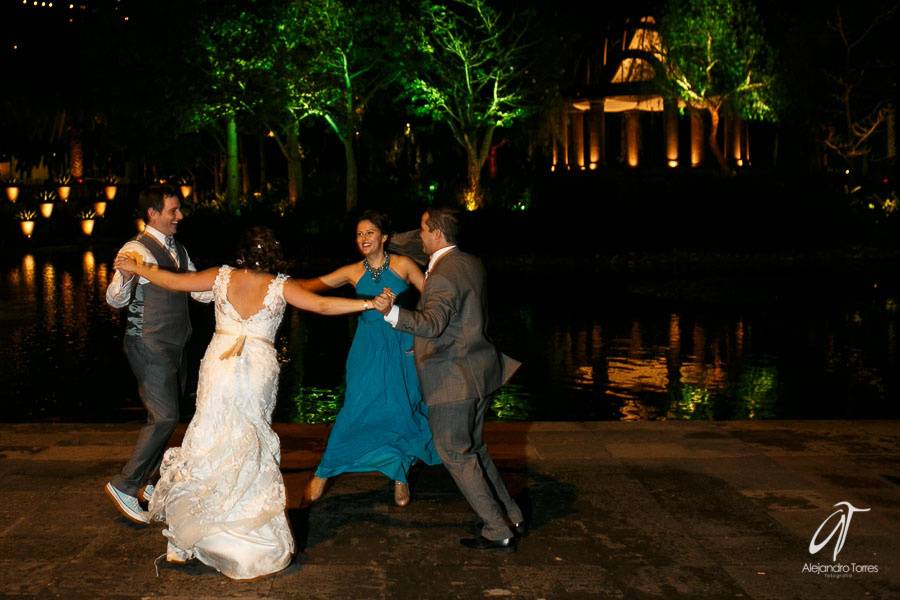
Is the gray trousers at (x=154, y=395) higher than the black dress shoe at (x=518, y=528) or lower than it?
higher

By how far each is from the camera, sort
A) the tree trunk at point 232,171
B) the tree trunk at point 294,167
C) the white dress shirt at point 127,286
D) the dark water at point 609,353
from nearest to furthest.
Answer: the white dress shirt at point 127,286
the dark water at point 609,353
the tree trunk at point 232,171
the tree trunk at point 294,167

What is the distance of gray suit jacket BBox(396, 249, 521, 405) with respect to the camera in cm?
628

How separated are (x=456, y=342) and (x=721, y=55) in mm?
34797

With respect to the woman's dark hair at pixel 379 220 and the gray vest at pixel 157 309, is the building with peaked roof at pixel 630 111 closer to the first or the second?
the woman's dark hair at pixel 379 220

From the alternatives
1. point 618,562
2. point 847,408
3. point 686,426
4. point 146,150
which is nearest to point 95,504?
point 618,562

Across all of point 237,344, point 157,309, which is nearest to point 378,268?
point 157,309

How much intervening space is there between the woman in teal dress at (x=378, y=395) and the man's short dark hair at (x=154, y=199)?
969mm

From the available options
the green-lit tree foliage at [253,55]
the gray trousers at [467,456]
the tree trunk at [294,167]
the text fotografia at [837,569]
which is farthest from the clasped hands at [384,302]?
the tree trunk at [294,167]

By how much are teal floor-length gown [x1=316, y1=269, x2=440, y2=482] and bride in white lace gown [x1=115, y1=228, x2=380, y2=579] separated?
37.7 inches

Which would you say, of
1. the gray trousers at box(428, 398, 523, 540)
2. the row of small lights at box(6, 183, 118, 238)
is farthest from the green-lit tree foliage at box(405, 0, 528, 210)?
the gray trousers at box(428, 398, 523, 540)

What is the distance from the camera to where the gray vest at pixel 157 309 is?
6965mm

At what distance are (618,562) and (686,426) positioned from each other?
11.8ft

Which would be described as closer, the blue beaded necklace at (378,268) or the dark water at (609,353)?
the blue beaded necklace at (378,268)

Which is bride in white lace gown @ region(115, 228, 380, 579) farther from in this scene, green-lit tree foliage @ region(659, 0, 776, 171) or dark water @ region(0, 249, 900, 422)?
green-lit tree foliage @ region(659, 0, 776, 171)
